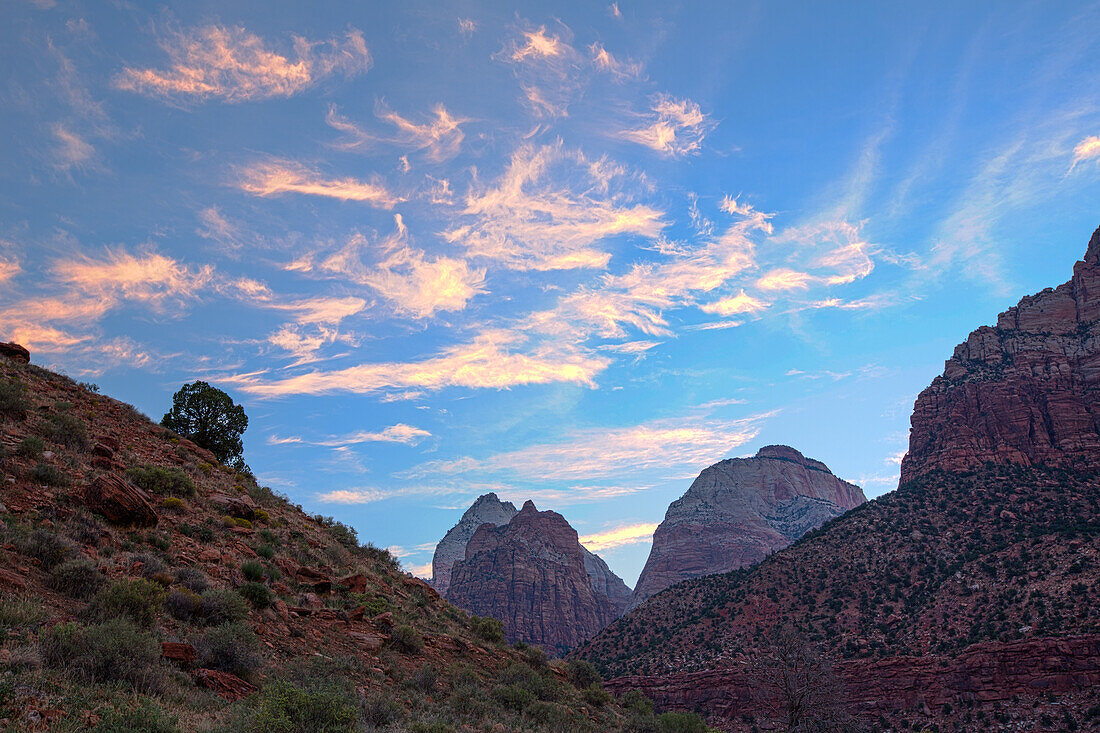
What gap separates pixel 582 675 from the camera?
2658 centimetres

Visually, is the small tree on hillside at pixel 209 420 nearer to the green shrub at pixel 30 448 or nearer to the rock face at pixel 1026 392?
the green shrub at pixel 30 448

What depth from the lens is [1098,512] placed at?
5550cm

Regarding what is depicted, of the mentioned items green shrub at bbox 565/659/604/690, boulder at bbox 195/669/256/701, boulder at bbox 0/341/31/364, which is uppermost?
boulder at bbox 0/341/31/364

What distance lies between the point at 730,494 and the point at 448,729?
188855mm

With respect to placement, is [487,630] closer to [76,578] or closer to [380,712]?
[380,712]

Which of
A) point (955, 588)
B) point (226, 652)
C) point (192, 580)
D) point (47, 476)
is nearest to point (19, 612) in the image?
point (226, 652)

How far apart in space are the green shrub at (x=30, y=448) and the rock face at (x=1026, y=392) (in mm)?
88737

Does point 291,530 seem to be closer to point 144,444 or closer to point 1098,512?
point 144,444

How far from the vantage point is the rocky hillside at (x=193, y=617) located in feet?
29.6

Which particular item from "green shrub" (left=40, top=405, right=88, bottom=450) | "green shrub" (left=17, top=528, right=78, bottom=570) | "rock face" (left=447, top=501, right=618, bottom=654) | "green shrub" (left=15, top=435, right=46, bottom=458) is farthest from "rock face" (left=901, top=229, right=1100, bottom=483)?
"rock face" (left=447, top=501, right=618, bottom=654)

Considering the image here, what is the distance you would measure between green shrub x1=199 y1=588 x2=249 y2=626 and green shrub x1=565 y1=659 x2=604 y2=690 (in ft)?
54.0

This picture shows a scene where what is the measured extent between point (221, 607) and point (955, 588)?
62492mm

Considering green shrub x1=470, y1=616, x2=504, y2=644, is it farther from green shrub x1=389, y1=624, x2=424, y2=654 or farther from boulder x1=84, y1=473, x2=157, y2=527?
boulder x1=84, y1=473, x2=157, y2=527

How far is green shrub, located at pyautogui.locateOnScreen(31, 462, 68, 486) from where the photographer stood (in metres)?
15.1
